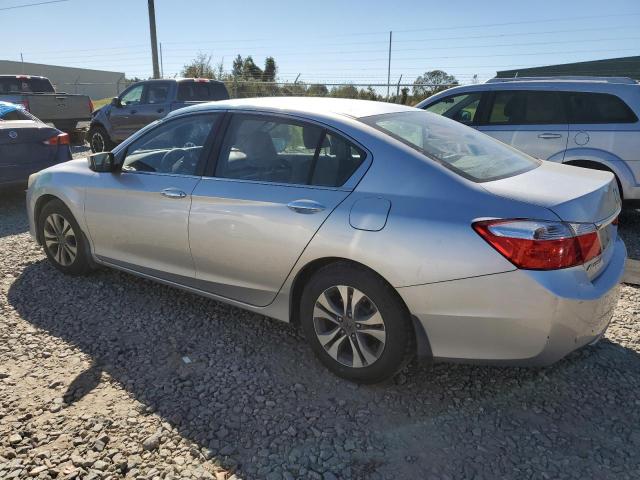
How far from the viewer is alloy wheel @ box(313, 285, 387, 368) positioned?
2736mm

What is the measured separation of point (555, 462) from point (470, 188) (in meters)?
1.33

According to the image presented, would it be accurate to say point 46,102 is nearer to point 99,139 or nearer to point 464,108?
point 99,139

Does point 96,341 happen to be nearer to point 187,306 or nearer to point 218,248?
point 187,306

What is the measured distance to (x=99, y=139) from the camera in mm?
12820

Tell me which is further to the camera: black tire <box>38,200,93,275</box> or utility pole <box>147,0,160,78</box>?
utility pole <box>147,0,160,78</box>

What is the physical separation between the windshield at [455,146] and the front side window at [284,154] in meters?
0.28

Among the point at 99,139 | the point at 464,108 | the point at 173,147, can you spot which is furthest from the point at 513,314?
the point at 99,139

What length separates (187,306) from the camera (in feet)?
13.0

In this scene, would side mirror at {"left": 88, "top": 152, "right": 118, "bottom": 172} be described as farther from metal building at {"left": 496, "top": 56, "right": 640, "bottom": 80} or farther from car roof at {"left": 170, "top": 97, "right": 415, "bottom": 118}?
metal building at {"left": 496, "top": 56, "right": 640, "bottom": 80}

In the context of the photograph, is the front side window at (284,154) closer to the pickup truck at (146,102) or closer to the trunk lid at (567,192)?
the trunk lid at (567,192)

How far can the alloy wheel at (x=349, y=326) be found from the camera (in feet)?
8.98

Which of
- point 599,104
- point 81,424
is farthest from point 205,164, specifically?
point 599,104

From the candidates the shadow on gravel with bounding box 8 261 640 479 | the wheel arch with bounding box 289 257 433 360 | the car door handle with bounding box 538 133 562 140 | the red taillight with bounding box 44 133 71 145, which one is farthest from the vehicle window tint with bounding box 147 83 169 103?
the wheel arch with bounding box 289 257 433 360

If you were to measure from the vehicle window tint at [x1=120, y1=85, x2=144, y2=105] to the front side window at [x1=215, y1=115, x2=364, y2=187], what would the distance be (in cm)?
975
